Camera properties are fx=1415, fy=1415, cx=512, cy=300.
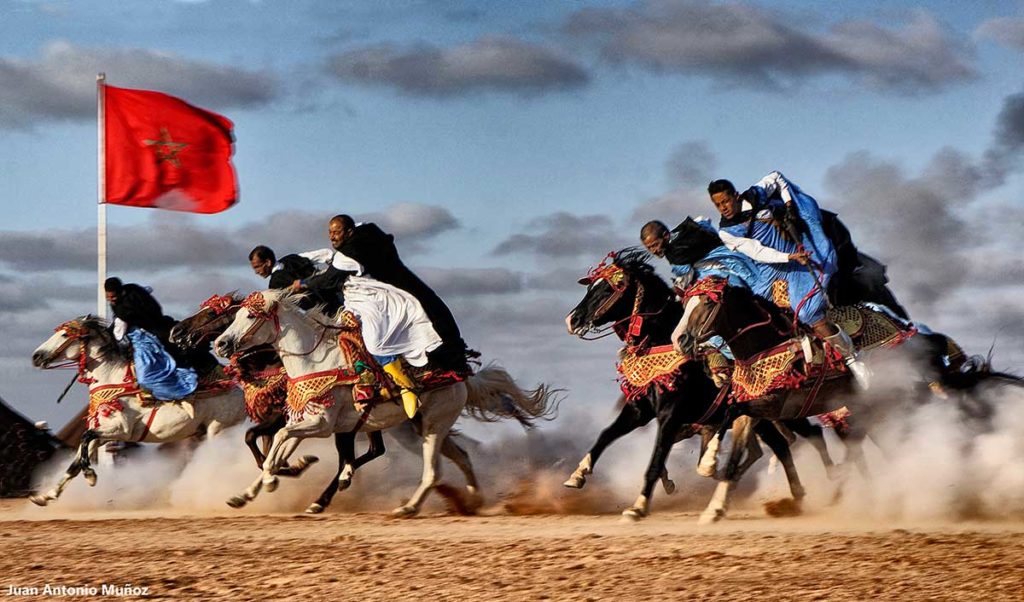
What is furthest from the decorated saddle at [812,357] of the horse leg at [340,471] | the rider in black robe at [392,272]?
the horse leg at [340,471]

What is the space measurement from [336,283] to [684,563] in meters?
5.94

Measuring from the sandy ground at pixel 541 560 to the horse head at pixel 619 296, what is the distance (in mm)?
1655

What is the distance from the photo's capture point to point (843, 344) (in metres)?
11.5

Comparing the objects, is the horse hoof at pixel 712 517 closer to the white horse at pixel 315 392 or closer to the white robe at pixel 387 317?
the white horse at pixel 315 392

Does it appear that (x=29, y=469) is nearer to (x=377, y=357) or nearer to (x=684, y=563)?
(x=377, y=357)

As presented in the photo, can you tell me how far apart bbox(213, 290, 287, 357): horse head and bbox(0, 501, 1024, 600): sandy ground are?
171cm

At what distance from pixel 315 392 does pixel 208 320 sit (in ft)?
4.83

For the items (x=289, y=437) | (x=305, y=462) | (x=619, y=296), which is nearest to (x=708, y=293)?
(x=619, y=296)

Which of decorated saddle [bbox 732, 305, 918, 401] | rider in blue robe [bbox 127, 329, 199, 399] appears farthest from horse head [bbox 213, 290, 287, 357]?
decorated saddle [bbox 732, 305, 918, 401]

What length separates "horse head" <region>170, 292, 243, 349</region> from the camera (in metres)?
13.7

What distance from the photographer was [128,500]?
52.4ft

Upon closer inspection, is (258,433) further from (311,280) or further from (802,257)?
(802,257)

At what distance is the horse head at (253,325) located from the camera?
12.9 meters

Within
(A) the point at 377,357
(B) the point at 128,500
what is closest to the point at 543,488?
(A) the point at 377,357
